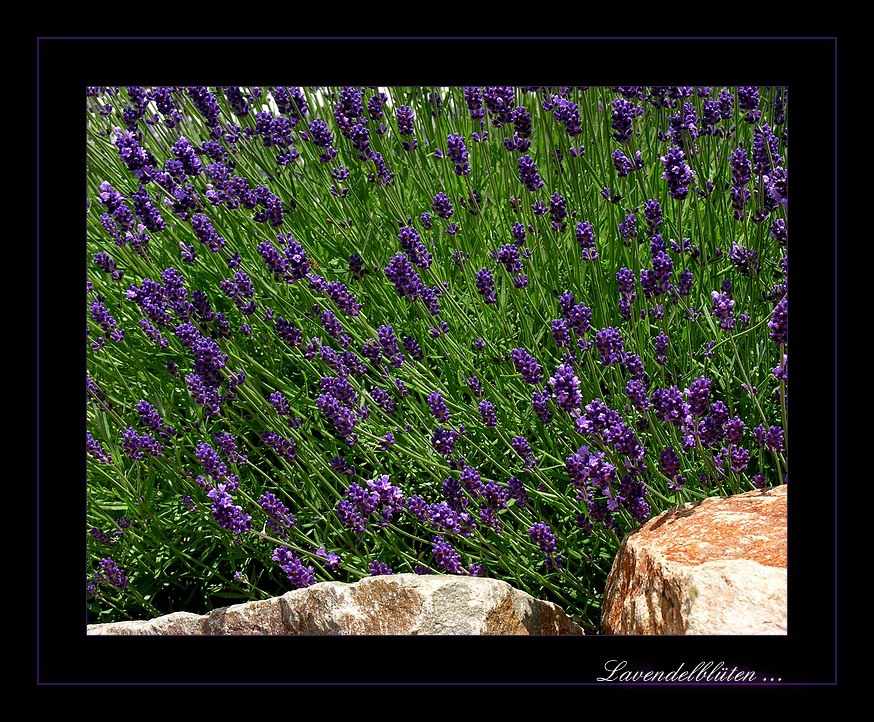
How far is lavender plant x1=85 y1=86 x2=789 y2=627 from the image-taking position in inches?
85.4

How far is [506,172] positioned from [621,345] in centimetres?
113

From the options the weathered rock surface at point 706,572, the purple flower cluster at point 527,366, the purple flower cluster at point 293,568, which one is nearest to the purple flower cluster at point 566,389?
the purple flower cluster at point 527,366

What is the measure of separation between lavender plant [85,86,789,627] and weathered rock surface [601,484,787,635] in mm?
112

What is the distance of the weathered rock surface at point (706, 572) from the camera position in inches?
68.5

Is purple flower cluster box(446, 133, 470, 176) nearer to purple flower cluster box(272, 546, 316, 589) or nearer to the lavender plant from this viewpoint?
the lavender plant

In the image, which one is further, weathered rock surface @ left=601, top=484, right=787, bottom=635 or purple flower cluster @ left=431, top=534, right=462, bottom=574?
purple flower cluster @ left=431, top=534, right=462, bottom=574

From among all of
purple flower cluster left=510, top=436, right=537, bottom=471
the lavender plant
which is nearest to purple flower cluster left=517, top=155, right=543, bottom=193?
the lavender plant

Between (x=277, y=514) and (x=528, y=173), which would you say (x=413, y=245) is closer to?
(x=528, y=173)

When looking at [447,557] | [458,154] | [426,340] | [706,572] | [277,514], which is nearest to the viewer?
[706,572]

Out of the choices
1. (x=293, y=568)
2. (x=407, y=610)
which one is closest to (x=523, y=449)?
(x=407, y=610)

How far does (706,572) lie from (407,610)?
648mm

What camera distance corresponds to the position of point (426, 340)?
286cm

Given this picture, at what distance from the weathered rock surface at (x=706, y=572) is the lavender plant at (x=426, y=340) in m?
0.11

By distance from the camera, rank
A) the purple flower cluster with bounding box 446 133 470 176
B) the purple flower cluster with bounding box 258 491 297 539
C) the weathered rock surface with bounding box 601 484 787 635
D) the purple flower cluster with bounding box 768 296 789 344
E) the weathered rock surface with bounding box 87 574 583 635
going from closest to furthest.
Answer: the weathered rock surface with bounding box 601 484 787 635 → the purple flower cluster with bounding box 768 296 789 344 → the weathered rock surface with bounding box 87 574 583 635 → the purple flower cluster with bounding box 258 491 297 539 → the purple flower cluster with bounding box 446 133 470 176
